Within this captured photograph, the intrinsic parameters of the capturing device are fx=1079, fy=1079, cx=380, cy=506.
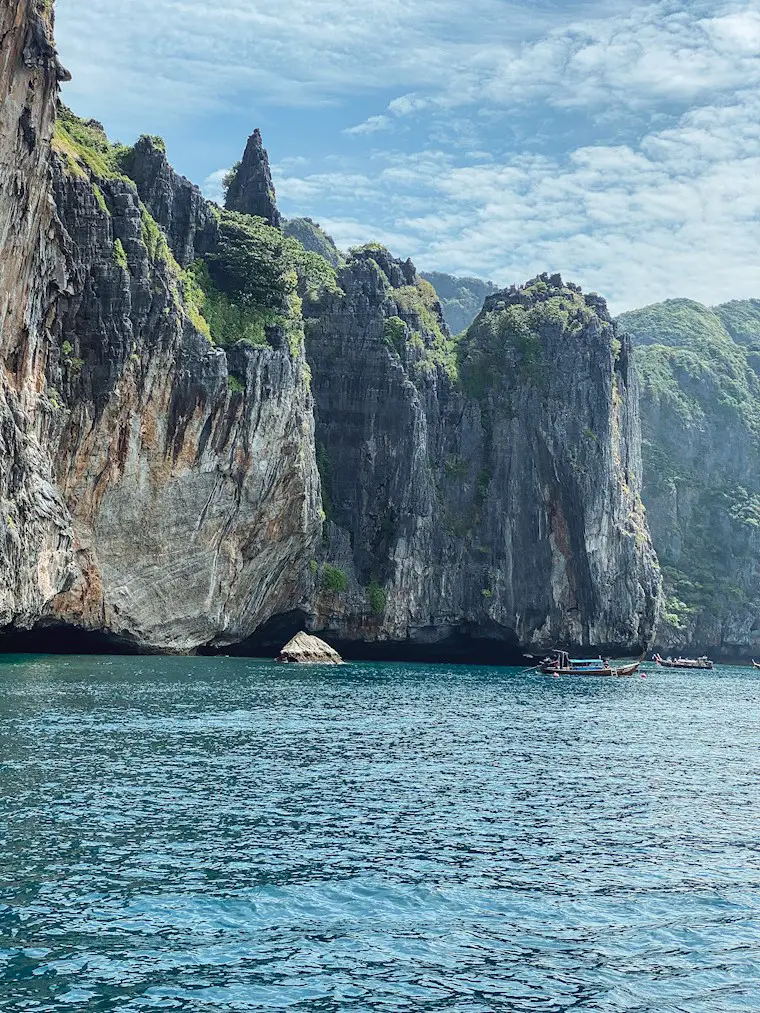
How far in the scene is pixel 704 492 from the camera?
16212 cm

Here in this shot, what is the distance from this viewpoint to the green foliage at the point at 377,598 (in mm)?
89875

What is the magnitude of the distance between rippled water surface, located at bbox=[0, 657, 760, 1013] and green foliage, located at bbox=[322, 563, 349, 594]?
1810 inches

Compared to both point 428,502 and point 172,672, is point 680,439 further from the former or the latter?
point 172,672

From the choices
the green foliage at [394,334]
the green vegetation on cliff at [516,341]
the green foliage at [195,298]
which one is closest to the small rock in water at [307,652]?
the green foliage at [195,298]

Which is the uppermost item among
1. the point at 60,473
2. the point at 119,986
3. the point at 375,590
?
the point at 60,473

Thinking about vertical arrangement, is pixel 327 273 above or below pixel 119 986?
above

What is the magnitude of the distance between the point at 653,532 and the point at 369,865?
137867 mm

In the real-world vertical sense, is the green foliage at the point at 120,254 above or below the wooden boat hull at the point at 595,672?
above

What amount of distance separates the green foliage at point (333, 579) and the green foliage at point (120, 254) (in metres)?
32.7

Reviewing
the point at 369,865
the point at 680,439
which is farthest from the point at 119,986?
the point at 680,439

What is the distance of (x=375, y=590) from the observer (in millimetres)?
90188

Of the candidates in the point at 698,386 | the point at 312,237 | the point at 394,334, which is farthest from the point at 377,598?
the point at 698,386

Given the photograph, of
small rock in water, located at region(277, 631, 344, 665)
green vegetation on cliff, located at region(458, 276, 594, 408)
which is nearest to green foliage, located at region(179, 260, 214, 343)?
small rock in water, located at region(277, 631, 344, 665)

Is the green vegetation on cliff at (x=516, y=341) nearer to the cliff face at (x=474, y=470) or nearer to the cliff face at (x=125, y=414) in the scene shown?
the cliff face at (x=474, y=470)
